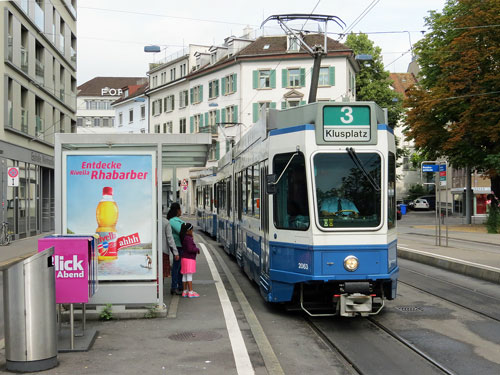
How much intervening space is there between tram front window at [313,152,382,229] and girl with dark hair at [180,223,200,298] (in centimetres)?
308

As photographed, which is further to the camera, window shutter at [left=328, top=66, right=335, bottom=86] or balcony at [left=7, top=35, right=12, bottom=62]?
window shutter at [left=328, top=66, right=335, bottom=86]

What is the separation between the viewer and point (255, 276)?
37.5ft

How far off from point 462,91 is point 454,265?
75.7 ft

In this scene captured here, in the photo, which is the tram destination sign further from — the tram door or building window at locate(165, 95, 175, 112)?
building window at locate(165, 95, 175, 112)

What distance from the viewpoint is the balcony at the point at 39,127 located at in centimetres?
3247

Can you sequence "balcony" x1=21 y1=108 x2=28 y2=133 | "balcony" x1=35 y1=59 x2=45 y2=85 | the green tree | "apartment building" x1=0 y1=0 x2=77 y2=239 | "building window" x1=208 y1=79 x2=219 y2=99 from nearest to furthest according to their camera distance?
"apartment building" x1=0 y1=0 x2=77 y2=239 < "balcony" x1=21 y1=108 x2=28 y2=133 < "balcony" x1=35 y1=59 x2=45 y2=85 < the green tree < "building window" x1=208 y1=79 x2=219 y2=99

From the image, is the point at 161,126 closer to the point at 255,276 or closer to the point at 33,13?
the point at 33,13

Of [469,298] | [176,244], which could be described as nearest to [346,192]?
[176,244]

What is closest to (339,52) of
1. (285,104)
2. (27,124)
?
(285,104)

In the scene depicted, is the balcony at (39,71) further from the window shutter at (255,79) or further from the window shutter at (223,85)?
the window shutter at (223,85)

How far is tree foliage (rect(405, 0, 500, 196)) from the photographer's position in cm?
3534

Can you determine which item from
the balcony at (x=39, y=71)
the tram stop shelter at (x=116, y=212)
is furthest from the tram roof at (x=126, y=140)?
the balcony at (x=39, y=71)

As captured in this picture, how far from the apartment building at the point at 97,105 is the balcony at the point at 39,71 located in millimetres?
62177

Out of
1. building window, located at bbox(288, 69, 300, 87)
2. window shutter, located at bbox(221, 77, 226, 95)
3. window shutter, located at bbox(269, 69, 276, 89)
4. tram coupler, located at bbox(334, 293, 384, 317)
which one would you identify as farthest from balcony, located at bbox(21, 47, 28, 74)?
window shutter, located at bbox(221, 77, 226, 95)
